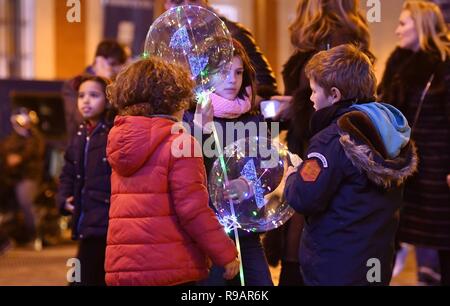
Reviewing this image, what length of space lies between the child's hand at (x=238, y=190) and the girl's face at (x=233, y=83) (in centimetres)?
49

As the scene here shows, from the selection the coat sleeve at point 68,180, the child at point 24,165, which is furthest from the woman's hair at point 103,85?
the child at point 24,165

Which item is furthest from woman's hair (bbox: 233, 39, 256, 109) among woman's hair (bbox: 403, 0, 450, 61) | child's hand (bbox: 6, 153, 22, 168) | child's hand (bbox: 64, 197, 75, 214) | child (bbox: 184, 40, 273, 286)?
child's hand (bbox: 6, 153, 22, 168)

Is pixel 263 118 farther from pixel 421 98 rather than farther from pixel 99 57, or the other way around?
pixel 99 57

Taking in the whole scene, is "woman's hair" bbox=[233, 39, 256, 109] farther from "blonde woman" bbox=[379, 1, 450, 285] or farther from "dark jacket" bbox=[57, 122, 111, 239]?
"blonde woman" bbox=[379, 1, 450, 285]

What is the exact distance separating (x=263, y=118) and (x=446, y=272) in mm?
1644

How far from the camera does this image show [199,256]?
10.8ft

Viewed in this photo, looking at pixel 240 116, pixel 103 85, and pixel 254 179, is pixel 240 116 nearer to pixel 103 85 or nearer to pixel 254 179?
pixel 254 179

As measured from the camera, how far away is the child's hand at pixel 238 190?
Result: 3490 millimetres

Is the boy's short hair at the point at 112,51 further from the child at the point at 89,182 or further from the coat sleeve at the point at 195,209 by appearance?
the coat sleeve at the point at 195,209

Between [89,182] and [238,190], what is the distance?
1268 millimetres

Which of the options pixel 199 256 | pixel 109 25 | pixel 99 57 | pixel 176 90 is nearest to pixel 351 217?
pixel 199 256

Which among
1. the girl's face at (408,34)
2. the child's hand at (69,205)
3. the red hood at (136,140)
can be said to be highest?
the girl's face at (408,34)

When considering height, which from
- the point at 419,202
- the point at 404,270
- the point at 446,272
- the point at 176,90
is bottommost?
the point at 404,270

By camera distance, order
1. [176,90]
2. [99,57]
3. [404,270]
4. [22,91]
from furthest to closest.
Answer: [22,91] → [404,270] → [99,57] → [176,90]
